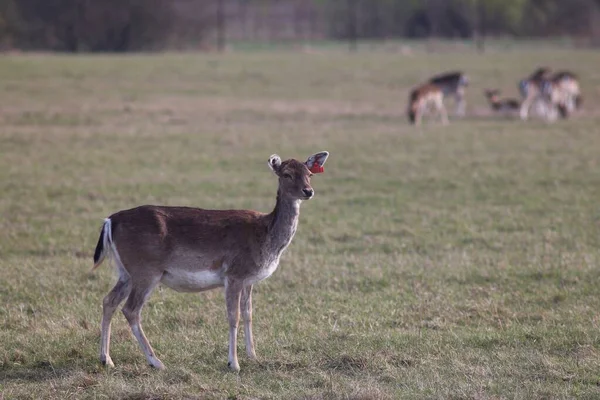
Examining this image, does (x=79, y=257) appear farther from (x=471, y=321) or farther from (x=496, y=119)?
(x=496, y=119)

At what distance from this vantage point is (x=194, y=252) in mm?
7469

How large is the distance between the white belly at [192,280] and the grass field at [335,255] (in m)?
0.60

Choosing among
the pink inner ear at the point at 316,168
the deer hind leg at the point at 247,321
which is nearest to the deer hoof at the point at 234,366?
the deer hind leg at the point at 247,321

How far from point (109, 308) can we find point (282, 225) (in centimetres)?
150

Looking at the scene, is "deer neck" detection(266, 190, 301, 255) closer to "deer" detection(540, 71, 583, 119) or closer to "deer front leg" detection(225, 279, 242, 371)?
"deer front leg" detection(225, 279, 242, 371)

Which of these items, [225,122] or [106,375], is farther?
[225,122]

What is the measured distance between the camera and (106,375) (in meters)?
7.23

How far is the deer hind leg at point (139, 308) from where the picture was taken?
24.1ft

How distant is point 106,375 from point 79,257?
14.2 ft

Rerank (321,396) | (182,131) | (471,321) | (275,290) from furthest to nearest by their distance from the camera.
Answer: (182,131) → (275,290) → (471,321) → (321,396)

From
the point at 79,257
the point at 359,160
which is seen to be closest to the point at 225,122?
the point at 359,160

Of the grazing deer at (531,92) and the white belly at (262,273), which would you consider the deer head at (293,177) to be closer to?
the white belly at (262,273)

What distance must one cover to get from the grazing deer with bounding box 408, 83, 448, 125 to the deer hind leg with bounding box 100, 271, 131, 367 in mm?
19914

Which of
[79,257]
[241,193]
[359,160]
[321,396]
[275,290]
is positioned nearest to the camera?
[321,396]
